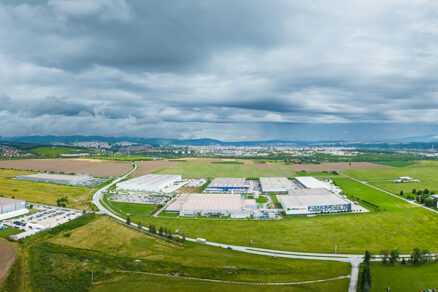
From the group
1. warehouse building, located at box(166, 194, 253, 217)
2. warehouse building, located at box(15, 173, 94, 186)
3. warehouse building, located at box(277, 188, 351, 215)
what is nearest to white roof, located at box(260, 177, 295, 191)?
warehouse building, located at box(277, 188, 351, 215)

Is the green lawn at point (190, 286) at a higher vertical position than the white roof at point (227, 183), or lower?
lower

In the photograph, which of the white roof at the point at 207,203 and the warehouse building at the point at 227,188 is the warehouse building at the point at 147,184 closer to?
the white roof at the point at 207,203

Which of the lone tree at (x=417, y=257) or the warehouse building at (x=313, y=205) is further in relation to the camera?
the warehouse building at (x=313, y=205)

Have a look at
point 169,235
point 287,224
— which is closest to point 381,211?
point 287,224

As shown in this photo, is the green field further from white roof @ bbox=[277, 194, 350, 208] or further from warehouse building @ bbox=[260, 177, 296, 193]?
white roof @ bbox=[277, 194, 350, 208]

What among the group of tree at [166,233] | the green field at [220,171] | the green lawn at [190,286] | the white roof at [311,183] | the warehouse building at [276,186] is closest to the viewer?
the green lawn at [190,286]

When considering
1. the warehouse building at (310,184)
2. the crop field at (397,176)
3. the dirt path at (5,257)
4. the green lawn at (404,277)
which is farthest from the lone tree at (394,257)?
the crop field at (397,176)

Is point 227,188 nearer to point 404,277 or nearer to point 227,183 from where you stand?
point 227,183

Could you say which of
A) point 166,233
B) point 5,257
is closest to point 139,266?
point 166,233
